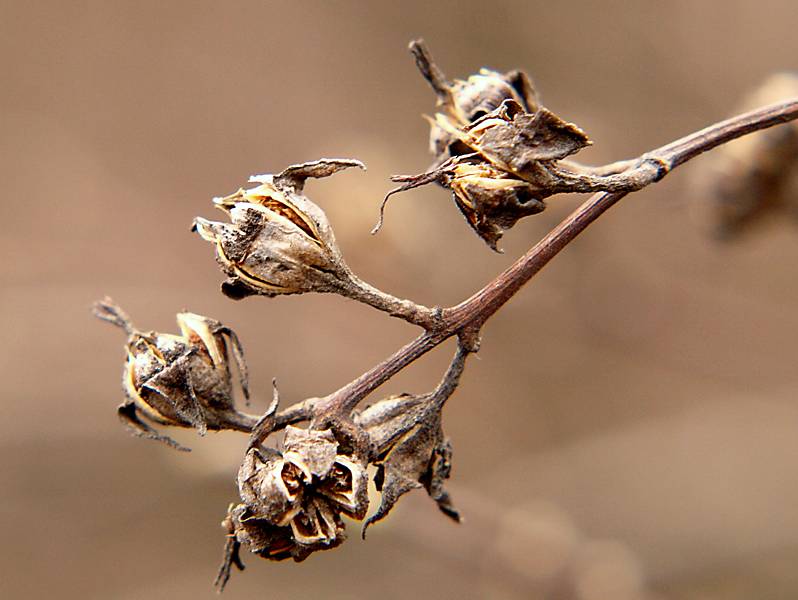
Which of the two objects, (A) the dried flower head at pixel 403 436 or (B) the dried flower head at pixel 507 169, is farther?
(A) the dried flower head at pixel 403 436

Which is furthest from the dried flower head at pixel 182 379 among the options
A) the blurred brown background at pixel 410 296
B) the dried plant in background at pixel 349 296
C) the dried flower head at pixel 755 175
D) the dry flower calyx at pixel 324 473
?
the dried flower head at pixel 755 175

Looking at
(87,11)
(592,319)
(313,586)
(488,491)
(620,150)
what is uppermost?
(87,11)

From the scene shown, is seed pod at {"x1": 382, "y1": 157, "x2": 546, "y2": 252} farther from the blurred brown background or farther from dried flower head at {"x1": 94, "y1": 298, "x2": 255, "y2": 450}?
the blurred brown background

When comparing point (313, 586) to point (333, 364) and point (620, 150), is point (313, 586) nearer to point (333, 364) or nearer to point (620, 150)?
point (333, 364)

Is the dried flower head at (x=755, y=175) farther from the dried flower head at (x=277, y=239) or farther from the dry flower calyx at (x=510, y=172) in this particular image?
the dried flower head at (x=277, y=239)

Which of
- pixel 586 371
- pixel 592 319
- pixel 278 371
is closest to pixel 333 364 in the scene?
pixel 278 371

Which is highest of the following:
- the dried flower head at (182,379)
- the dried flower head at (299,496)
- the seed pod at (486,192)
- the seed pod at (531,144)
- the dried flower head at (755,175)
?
the dried flower head at (755,175)

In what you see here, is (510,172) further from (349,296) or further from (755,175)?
(755,175)

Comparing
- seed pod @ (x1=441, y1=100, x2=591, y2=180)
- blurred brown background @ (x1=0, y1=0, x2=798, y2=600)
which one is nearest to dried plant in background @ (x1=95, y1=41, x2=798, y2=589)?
seed pod @ (x1=441, y1=100, x2=591, y2=180)
